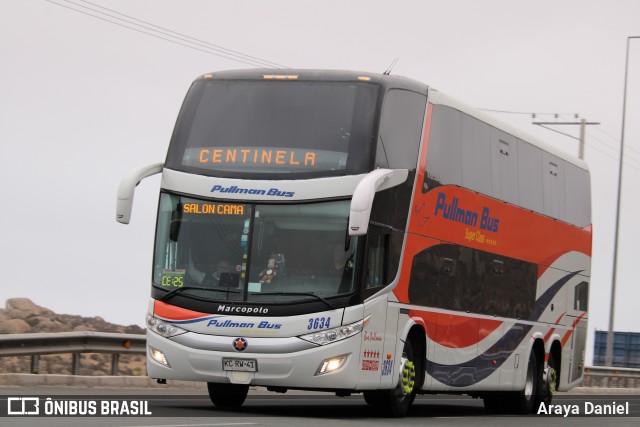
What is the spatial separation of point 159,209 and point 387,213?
2.87 m

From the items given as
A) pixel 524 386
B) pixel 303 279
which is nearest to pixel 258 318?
pixel 303 279

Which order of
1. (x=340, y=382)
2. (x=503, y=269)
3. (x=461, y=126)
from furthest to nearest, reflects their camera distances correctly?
(x=503, y=269) < (x=461, y=126) < (x=340, y=382)

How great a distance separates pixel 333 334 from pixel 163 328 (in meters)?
2.13

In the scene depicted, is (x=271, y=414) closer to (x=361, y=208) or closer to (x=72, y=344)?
(x=361, y=208)

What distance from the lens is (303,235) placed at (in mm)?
17812

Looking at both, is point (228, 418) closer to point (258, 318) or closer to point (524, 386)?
point (258, 318)

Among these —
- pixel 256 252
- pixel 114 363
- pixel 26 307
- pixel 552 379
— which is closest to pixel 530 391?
pixel 552 379

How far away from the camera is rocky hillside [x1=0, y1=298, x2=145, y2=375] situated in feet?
89.1

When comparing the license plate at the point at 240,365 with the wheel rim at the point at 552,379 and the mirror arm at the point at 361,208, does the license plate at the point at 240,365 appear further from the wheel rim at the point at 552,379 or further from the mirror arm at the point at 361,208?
the wheel rim at the point at 552,379

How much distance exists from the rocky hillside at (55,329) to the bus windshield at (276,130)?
8.75 meters

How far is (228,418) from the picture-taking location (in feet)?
53.8

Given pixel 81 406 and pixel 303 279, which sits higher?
pixel 303 279

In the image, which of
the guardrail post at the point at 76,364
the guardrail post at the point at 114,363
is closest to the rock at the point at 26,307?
the guardrail post at the point at 114,363

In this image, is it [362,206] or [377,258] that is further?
[377,258]
